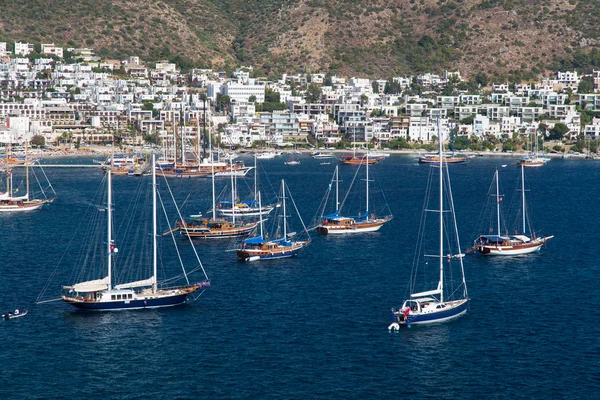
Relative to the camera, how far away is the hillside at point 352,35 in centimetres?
18238

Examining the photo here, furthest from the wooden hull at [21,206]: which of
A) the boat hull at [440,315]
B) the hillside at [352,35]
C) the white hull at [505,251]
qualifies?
the hillside at [352,35]

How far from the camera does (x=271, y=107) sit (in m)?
153

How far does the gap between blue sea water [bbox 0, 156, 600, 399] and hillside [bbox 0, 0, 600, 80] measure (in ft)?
419

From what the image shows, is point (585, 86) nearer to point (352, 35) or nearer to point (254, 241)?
point (352, 35)

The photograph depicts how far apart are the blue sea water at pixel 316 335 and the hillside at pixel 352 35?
128 m

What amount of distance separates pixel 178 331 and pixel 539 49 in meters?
158

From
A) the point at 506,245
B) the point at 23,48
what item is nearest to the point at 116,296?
the point at 506,245

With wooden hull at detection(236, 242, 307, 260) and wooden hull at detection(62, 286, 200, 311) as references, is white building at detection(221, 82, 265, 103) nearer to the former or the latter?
wooden hull at detection(236, 242, 307, 260)

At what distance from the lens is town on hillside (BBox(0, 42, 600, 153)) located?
13762 cm

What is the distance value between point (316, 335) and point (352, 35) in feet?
515

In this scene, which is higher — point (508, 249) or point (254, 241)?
point (254, 241)

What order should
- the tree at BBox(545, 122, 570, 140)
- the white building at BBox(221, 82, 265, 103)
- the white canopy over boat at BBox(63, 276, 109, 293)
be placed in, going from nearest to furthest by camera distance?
the white canopy over boat at BBox(63, 276, 109, 293) < the tree at BBox(545, 122, 570, 140) < the white building at BBox(221, 82, 265, 103)

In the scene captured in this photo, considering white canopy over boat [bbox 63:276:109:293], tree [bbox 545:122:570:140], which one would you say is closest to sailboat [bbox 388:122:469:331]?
white canopy over boat [bbox 63:276:109:293]

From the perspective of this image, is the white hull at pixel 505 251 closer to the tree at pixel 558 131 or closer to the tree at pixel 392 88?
the tree at pixel 558 131
